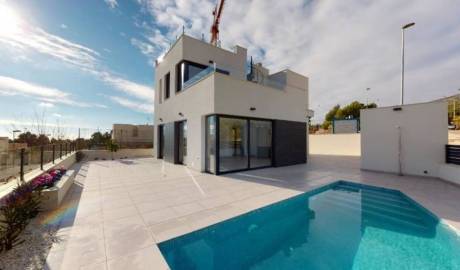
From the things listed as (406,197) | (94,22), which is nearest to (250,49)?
(94,22)

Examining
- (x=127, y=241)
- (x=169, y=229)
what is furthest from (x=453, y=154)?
(x=127, y=241)

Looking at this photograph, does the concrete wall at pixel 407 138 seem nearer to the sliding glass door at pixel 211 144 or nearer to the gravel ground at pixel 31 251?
the sliding glass door at pixel 211 144

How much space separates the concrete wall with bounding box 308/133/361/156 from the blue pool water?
12.9 meters

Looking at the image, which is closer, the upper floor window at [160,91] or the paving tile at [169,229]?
the paving tile at [169,229]

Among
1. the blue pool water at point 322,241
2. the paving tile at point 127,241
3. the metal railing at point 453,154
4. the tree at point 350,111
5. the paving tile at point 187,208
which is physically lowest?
the blue pool water at point 322,241

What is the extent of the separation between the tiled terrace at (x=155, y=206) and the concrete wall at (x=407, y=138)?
2.51 feet

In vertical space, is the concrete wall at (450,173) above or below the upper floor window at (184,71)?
below

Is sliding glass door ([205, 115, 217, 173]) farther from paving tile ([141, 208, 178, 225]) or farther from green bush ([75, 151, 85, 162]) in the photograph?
green bush ([75, 151, 85, 162])

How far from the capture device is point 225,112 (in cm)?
792

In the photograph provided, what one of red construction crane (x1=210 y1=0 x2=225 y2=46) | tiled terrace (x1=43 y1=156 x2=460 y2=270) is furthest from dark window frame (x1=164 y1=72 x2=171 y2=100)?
red construction crane (x1=210 y1=0 x2=225 y2=46)

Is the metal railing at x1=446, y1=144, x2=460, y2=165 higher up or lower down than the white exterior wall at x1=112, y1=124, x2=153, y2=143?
lower down

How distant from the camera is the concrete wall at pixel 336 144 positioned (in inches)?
641

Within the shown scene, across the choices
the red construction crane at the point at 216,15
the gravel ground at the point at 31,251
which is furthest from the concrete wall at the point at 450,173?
the red construction crane at the point at 216,15

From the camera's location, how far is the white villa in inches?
317
